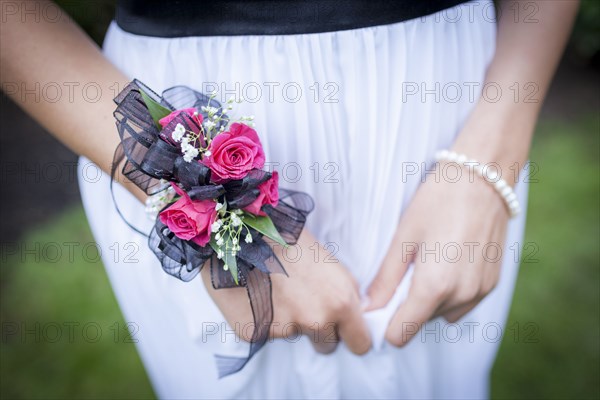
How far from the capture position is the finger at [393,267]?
1288mm

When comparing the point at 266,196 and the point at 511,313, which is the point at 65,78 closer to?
the point at 266,196

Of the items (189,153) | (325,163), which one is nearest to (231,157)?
(189,153)

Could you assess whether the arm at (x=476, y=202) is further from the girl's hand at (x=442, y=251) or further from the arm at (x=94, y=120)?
the arm at (x=94, y=120)

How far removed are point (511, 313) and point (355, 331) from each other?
2.20 metres

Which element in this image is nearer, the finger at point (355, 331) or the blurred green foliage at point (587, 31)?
the finger at point (355, 331)

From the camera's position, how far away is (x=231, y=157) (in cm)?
103

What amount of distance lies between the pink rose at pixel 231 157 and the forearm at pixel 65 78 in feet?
0.79

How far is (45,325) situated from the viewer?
3.32m

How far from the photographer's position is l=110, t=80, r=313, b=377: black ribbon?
104 centimetres

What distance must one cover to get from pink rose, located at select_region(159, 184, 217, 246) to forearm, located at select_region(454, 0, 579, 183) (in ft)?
1.99

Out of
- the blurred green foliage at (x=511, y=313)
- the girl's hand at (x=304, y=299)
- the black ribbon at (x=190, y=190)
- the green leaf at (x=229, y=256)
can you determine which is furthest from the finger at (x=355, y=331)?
the blurred green foliage at (x=511, y=313)

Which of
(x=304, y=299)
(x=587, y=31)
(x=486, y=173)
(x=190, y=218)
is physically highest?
(x=587, y=31)

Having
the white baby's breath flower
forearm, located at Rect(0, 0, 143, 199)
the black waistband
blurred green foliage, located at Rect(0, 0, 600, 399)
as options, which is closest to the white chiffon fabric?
the black waistband

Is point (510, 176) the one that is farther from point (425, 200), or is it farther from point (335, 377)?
point (335, 377)
